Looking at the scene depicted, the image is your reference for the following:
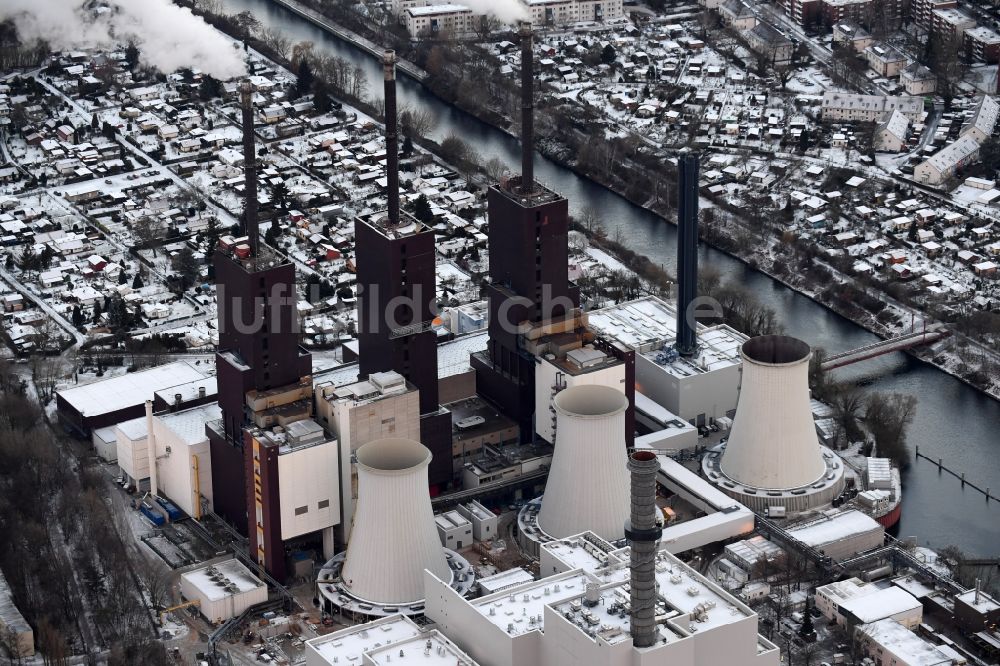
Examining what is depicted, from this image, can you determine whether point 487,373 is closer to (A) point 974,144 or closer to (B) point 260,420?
(B) point 260,420

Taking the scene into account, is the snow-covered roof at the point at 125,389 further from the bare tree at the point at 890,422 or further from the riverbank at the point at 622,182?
the bare tree at the point at 890,422

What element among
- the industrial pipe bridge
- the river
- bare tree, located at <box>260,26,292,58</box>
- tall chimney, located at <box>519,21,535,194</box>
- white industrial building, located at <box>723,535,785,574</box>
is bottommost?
the river

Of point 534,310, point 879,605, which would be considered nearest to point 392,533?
point 534,310

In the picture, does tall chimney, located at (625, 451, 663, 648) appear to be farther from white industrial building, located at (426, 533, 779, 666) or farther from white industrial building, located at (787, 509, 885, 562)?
white industrial building, located at (787, 509, 885, 562)

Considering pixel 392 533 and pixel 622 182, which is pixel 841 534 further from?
pixel 622 182

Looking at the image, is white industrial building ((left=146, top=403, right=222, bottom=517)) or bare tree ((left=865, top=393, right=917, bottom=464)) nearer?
white industrial building ((left=146, top=403, right=222, bottom=517))

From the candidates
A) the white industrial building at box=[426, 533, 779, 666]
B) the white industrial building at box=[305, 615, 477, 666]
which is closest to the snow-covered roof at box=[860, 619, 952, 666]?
the white industrial building at box=[426, 533, 779, 666]

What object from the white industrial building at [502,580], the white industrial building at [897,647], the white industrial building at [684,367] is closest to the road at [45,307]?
the white industrial building at [684,367]
